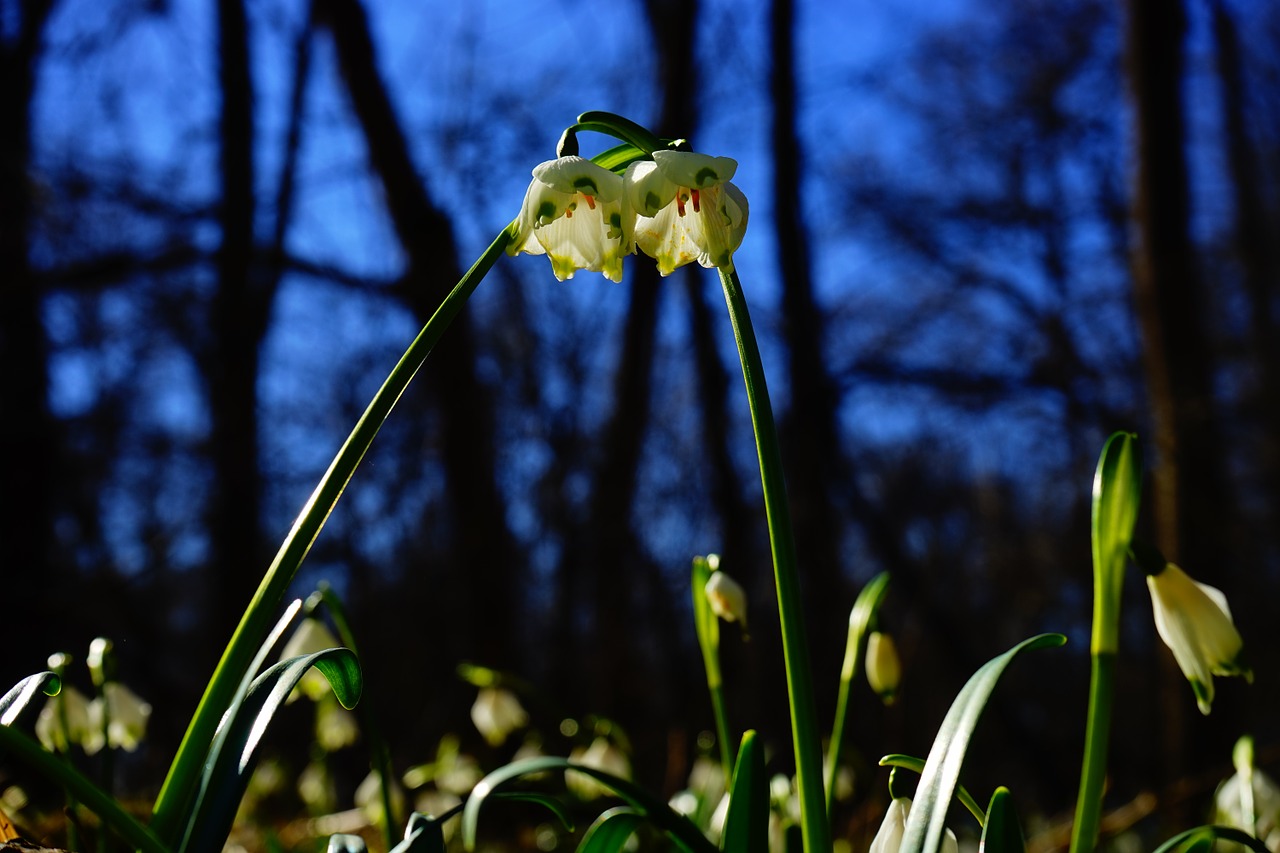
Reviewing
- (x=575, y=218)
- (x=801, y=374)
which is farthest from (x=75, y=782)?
(x=801, y=374)

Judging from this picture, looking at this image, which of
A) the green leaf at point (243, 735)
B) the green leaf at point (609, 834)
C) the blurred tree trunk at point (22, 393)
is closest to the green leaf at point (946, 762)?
the green leaf at point (609, 834)

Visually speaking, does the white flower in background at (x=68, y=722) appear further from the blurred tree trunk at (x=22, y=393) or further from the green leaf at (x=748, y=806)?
the blurred tree trunk at (x=22, y=393)

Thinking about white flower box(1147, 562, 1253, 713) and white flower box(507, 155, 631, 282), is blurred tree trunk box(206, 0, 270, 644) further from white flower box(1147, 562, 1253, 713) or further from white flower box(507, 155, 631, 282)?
white flower box(1147, 562, 1253, 713)

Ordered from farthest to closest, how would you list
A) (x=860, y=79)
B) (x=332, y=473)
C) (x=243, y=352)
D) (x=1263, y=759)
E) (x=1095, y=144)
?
(x=1095, y=144), (x=860, y=79), (x=243, y=352), (x=1263, y=759), (x=332, y=473)

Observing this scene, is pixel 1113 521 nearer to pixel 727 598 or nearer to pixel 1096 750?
pixel 1096 750

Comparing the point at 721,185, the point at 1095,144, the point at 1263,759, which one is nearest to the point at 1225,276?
the point at 1095,144

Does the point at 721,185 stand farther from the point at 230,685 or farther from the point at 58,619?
the point at 58,619

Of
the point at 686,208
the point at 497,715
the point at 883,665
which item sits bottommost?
the point at 497,715
